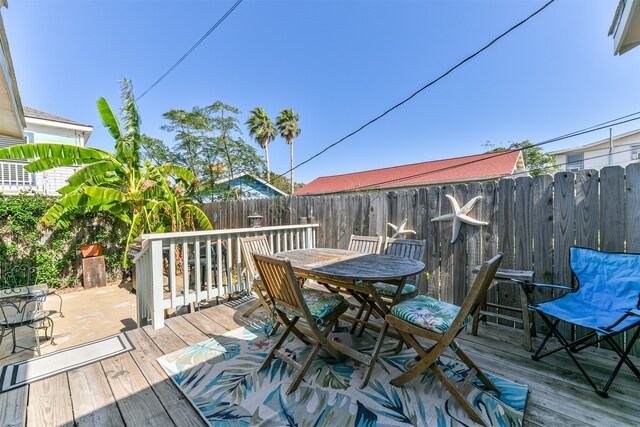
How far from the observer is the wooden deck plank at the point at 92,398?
1.67 meters

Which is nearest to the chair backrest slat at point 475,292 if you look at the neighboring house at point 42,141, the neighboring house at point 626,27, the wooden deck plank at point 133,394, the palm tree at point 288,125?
the wooden deck plank at point 133,394

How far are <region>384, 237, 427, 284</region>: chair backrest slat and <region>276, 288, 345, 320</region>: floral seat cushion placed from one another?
1378 mm

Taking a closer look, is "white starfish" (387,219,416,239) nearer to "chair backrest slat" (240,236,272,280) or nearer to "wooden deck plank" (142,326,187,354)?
"chair backrest slat" (240,236,272,280)

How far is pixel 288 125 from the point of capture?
2112 cm

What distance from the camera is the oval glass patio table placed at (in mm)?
2109

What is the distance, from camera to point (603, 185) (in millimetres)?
2576

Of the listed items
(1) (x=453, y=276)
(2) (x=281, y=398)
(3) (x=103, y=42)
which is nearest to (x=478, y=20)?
(1) (x=453, y=276)

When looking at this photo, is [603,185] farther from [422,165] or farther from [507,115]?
[507,115]

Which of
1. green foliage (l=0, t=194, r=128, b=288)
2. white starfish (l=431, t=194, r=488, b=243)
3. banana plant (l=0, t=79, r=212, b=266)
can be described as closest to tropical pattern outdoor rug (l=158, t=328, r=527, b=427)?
white starfish (l=431, t=194, r=488, b=243)

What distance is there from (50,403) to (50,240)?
7.34 meters

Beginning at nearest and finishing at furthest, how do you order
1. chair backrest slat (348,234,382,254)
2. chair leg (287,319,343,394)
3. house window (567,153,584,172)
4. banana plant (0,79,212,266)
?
chair leg (287,319,343,394)
chair backrest slat (348,234,382,254)
banana plant (0,79,212,266)
house window (567,153,584,172)

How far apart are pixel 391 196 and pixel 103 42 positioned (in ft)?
30.5

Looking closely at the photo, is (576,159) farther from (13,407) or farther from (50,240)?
(50,240)

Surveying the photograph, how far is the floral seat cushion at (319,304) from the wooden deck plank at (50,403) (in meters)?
1.54
